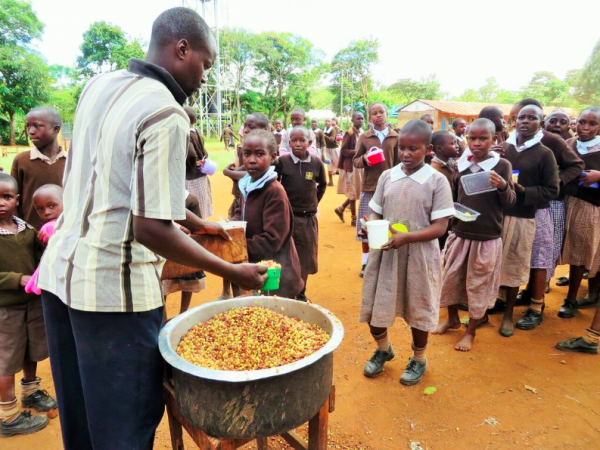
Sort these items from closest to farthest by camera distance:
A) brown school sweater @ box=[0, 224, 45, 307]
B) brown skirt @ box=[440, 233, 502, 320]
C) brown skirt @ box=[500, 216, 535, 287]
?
brown school sweater @ box=[0, 224, 45, 307], brown skirt @ box=[440, 233, 502, 320], brown skirt @ box=[500, 216, 535, 287]

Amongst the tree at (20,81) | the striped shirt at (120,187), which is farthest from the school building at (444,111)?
the striped shirt at (120,187)

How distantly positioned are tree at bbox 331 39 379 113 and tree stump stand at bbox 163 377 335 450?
1516 inches

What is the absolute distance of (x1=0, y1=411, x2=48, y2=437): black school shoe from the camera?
96.5 inches

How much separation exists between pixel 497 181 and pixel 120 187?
2697mm

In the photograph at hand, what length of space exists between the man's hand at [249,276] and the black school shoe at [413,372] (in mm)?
1872

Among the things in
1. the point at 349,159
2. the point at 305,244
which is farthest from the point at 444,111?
the point at 305,244

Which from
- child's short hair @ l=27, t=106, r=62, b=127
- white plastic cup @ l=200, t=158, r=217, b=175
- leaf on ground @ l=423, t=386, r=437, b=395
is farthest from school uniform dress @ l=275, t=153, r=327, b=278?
child's short hair @ l=27, t=106, r=62, b=127

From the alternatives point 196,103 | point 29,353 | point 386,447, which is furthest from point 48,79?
point 386,447

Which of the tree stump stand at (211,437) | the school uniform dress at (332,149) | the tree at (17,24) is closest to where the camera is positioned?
the tree stump stand at (211,437)

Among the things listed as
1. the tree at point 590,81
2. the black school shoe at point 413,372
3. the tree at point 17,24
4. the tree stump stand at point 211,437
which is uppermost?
the tree at point 17,24

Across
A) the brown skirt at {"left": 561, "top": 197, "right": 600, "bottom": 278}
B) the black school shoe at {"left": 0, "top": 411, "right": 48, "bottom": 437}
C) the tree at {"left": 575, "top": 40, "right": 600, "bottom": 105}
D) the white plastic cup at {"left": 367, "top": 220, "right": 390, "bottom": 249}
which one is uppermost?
the tree at {"left": 575, "top": 40, "right": 600, "bottom": 105}

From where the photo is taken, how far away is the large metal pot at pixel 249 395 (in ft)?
4.34

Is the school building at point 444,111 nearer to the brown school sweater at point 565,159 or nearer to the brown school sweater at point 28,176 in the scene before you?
the brown school sweater at point 565,159

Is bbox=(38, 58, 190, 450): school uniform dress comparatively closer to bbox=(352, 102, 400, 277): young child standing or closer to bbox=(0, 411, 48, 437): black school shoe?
bbox=(0, 411, 48, 437): black school shoe
